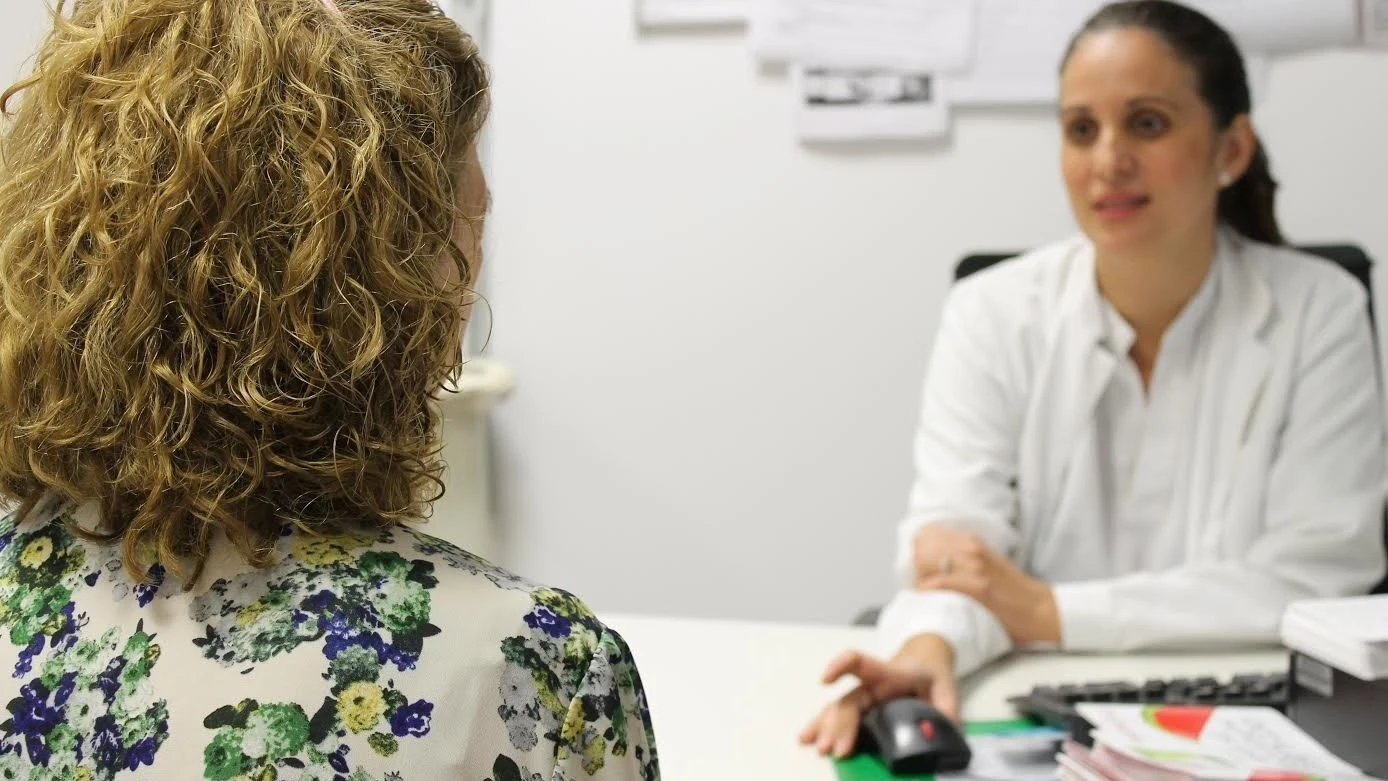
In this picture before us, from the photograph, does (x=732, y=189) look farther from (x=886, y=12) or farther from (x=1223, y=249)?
(x=1223, y=249)

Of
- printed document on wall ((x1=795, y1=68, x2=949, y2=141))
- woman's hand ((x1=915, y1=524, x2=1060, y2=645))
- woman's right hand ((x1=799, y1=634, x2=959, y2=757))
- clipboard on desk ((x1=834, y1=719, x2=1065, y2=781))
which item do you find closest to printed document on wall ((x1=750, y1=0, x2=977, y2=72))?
printed document on wall ((x1=795, y1=68, x2=949, y2=141))

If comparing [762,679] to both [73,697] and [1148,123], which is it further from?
[1148,123]

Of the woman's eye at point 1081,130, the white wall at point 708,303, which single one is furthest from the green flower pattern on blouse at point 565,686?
the white wall at point 708,303

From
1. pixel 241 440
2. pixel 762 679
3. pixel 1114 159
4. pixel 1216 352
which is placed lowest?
pixel 762 679

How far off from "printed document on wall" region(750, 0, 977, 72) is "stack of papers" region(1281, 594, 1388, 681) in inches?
59.8

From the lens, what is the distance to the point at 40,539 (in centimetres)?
69

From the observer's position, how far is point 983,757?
1148mm

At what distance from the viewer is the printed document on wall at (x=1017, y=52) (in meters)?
2.42

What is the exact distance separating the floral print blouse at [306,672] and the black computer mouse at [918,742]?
50 centimetres

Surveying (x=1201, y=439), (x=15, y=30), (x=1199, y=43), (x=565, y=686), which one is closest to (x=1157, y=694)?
(x=1201, y=439)

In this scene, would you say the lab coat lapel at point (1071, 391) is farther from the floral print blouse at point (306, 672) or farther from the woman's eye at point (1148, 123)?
the floral print blouse at point (306, 672)

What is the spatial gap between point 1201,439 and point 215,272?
60.1 inches

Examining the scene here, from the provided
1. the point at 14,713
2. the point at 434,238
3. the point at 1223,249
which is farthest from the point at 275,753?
the point at 1223,249

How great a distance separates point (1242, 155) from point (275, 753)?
174 cm
